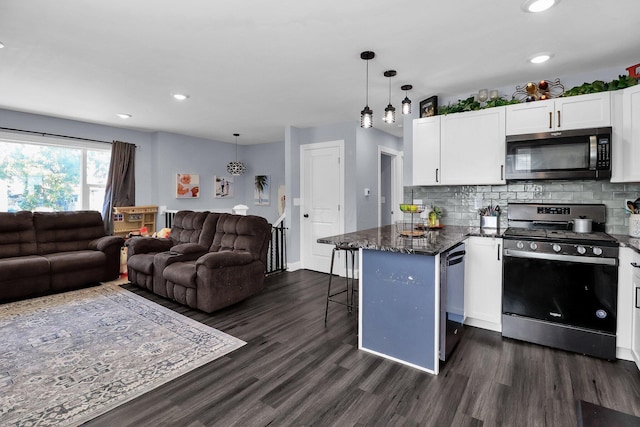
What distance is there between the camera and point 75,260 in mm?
4195

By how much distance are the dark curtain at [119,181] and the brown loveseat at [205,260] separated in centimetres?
137

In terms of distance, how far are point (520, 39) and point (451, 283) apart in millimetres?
1933

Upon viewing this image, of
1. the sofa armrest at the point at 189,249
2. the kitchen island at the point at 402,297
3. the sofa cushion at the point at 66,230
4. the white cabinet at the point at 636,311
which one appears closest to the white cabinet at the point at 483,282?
the kitchen island at the point at 402,297

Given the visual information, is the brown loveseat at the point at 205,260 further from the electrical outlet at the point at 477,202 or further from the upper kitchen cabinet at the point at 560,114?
the upper kitchen cabinet at the point at 560,114

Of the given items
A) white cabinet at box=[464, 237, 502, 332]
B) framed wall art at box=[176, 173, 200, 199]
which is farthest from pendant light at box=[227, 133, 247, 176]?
white cabinet at box=[464, 237, 502, 332]

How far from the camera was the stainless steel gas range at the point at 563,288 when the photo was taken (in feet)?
7.98

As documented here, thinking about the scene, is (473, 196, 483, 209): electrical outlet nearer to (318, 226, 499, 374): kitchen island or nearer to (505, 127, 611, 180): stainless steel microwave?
(505, 127, 611, 180): stainless steel microwave

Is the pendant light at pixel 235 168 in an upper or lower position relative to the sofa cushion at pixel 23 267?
upper

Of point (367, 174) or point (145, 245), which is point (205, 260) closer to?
point (145, 245)

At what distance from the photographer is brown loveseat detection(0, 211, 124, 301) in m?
3.82

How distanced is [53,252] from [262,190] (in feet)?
12.6

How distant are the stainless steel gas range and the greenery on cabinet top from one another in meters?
A: 1.03

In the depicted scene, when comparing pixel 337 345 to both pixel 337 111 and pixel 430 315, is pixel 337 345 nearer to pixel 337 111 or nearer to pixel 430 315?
pixel 430 315

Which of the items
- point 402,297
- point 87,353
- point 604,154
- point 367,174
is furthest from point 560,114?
point 87,353
